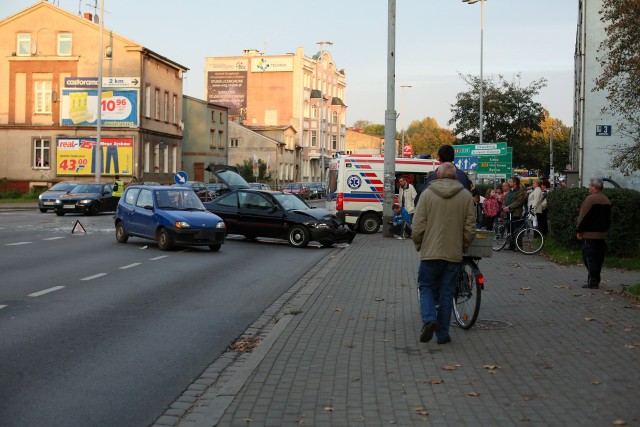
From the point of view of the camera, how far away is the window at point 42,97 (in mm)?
58125

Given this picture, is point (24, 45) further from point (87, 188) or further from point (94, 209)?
point (94, 209)

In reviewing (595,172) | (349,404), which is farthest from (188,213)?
(595,172)

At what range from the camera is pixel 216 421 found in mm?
5359

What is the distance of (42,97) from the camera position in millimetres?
58594

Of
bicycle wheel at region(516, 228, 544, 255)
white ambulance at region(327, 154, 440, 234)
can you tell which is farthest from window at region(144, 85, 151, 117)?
bicycle wheel at region(516, 228, 544, 255)

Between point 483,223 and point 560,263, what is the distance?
6.51 metres

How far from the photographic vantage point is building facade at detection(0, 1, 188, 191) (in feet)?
185

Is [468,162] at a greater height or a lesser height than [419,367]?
greater

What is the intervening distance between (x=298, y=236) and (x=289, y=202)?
1.21m

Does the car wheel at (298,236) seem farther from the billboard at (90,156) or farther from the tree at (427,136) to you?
the tree at (427,136)

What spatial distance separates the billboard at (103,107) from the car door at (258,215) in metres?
35.0

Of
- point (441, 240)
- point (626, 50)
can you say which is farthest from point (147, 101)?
point (441, 240)

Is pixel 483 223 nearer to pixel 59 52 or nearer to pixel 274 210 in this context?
pixel 274 210

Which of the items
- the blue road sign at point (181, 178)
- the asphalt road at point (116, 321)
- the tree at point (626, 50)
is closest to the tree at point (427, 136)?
the blue road sign at point (181, 178)
